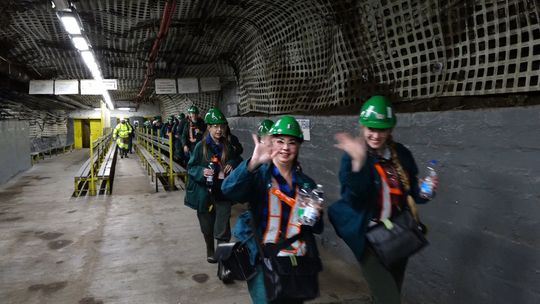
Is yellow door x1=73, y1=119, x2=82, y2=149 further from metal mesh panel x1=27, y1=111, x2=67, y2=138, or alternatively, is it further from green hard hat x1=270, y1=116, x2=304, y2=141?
green hard hat x1=270, y1=116, x2=304, y2=141

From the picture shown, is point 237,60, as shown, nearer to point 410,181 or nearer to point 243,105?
point 243,105

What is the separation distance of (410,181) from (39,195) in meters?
9.05

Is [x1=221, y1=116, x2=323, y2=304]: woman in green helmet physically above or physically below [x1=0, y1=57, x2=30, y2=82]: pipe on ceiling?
below

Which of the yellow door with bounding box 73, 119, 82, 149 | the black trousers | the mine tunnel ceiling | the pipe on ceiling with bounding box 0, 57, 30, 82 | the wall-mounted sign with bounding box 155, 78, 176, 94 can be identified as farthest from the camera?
the yellow door with bounding box 73, 119, 82, 149

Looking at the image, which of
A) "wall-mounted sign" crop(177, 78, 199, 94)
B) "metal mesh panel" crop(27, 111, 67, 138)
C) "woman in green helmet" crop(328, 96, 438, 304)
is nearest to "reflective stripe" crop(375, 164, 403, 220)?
"woman in green helmet" crop(328, 96, 438, 304)

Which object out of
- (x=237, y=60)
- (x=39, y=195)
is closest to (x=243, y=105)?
(x=237, y=60)

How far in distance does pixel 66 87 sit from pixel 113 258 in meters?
12.7

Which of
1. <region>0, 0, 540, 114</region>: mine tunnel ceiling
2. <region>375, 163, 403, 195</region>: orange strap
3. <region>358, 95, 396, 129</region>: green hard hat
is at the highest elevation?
<region>0, 0, 540, 114</region>: mine tunnel ceiling

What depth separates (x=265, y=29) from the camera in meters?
7.70

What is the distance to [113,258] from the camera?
4.73 meters

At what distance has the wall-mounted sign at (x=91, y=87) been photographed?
15.2m

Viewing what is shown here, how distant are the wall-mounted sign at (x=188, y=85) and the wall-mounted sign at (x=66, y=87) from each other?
4.28 m

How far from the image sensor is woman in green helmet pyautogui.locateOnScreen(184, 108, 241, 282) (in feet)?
13.0

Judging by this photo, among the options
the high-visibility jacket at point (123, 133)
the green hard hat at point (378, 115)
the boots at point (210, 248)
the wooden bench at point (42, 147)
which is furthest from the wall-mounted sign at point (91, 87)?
the green hard hat at point (378, 115)
